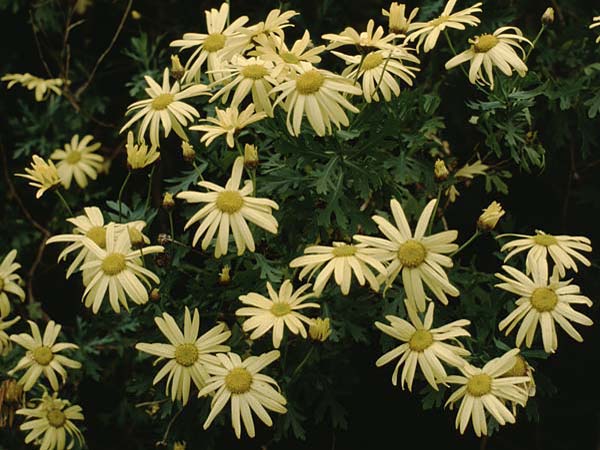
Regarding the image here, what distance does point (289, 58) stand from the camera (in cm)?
202

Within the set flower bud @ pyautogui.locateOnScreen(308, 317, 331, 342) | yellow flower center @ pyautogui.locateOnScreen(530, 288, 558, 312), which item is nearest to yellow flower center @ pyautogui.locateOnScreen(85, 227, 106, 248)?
flower bud @ pyautogui.locateOnScreen(308, 317, 331, 342)

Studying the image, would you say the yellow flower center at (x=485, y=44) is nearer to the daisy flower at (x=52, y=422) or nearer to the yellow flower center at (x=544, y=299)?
the yellow flower center at (x=544, y=299)

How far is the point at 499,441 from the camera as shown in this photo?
2.64 metres

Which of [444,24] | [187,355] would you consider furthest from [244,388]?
[444,24]

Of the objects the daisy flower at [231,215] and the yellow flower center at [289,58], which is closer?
the daisy flower at [231,215]

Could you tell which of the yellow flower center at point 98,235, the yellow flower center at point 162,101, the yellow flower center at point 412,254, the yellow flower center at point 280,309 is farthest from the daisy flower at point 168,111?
the yellow flower center at point 412,254

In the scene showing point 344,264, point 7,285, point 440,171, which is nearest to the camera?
point 344,264

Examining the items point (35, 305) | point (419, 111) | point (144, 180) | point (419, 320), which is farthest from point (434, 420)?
point (144, 180)

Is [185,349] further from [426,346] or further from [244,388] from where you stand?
[426,346]

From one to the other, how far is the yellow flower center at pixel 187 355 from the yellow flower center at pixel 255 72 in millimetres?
616

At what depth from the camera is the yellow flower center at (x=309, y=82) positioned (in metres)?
1.85

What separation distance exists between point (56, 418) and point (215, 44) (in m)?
1.08

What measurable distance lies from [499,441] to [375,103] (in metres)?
1.20

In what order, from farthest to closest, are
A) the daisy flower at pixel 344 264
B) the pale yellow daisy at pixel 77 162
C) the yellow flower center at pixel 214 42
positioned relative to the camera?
the pale yellow daisy at pixel 77 162
the yellow flower center at pixel 214 42
the daisy flower at pixel 344 264
